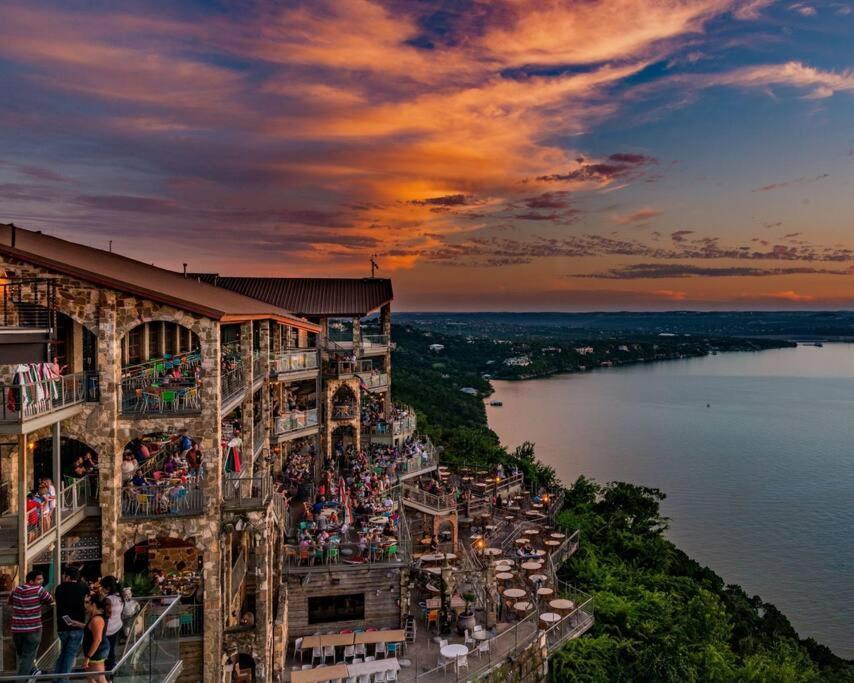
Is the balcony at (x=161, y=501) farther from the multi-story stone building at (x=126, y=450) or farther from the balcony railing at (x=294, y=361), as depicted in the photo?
the balcony railing at (x=294, y=361)

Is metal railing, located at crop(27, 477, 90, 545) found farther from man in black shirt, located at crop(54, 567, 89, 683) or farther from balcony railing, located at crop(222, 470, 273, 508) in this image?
balcony railing, located at crop(222, 470, 273, 508)

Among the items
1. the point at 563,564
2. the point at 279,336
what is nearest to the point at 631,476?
the point at 563,564

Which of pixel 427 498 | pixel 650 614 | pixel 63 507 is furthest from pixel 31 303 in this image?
pixel 650 614

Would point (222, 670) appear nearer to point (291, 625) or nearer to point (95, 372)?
point (291, 625)

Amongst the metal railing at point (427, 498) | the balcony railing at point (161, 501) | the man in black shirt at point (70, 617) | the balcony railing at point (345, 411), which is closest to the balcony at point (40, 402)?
the balcony railing at point (161, 501)

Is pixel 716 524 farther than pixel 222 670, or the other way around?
pixel 716 524

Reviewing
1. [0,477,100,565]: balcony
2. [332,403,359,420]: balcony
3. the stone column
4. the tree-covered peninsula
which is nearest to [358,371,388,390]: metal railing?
[332,403,359,420]: balcony

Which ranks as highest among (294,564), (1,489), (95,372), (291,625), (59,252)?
(59,252)
